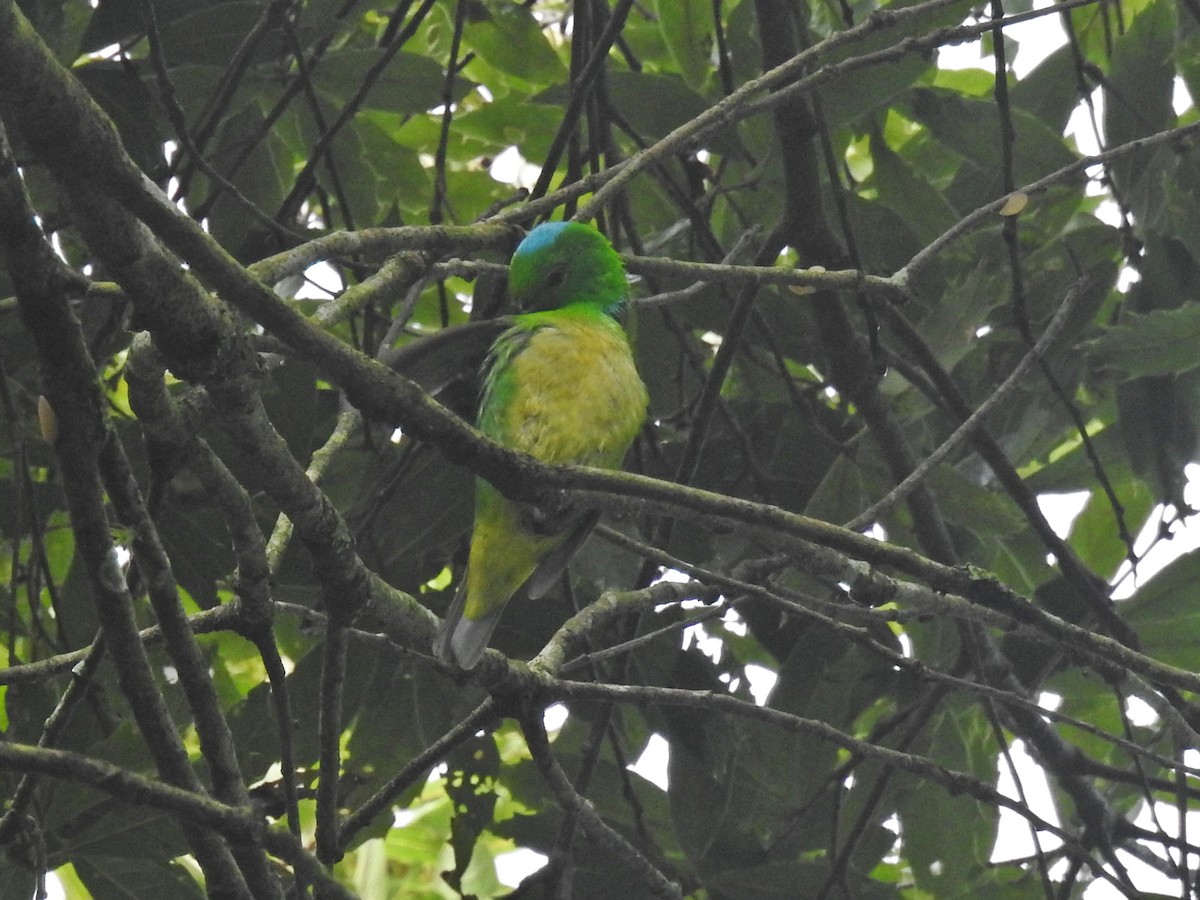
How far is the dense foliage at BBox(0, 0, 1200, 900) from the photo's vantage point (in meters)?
2.30

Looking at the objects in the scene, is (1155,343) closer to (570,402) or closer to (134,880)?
(570,402)

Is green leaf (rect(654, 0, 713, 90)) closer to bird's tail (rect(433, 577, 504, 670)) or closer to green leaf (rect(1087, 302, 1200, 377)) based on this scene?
green leaf (rect(1087, 302, 1200, 377))

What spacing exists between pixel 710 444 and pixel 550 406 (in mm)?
598

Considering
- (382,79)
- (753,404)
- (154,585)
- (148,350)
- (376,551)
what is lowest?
(154,585)

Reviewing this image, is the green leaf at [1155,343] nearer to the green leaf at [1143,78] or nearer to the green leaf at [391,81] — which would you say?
the green leaf at [1143,78]

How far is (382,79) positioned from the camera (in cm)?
342

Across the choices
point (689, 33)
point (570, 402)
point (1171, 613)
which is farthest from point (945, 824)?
point (689, 33)

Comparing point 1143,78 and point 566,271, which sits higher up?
point 1143,78

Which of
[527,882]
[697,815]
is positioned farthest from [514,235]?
[697,815]

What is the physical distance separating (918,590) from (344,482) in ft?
5.38

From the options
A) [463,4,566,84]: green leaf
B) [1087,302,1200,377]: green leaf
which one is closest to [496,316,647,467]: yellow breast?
[463,4,566,84]: green leaf

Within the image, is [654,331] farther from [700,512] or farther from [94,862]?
[700,512]

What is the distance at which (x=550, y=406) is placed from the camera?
3.09 m

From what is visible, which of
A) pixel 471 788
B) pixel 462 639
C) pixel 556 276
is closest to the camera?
pixel 462 639
